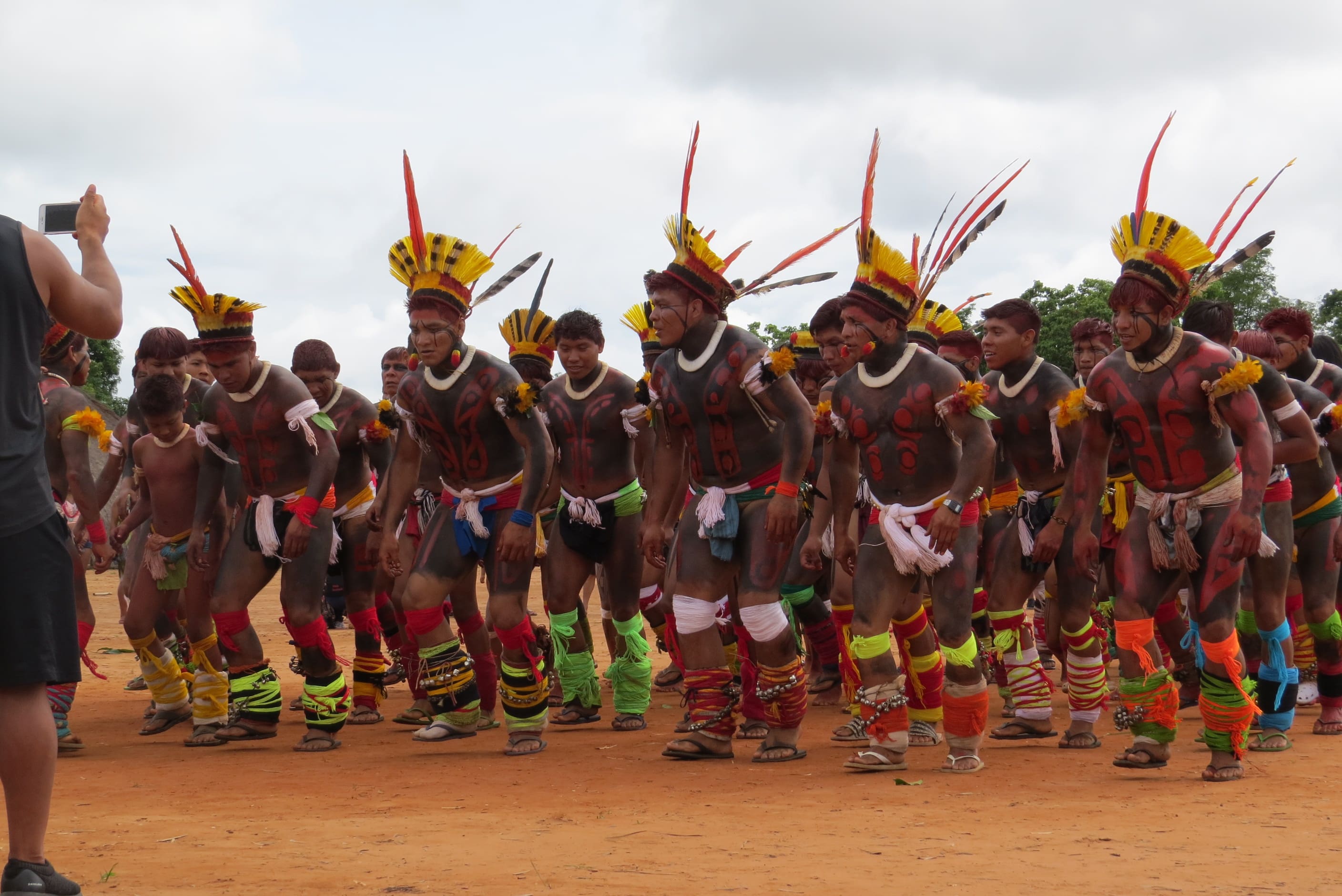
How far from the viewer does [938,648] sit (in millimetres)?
7633

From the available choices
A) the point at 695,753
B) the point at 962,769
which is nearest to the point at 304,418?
the point at 695,753

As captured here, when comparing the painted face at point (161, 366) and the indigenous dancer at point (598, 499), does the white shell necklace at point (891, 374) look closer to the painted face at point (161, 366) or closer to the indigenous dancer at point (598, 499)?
the indigenous dancer at point (598, 499)

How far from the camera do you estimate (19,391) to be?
173 inches

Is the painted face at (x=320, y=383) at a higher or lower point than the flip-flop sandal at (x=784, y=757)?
higher

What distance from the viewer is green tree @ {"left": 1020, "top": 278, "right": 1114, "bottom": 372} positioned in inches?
1207

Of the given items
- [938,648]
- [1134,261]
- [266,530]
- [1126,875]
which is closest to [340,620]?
[266,530]

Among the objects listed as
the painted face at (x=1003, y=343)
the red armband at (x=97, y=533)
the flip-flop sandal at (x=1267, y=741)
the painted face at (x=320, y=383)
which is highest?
the painted face at (x=1003, y=343)

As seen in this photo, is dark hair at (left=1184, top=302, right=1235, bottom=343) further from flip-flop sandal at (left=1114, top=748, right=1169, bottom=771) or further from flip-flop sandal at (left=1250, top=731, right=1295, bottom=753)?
flip-flop sandal at (left=1114, top=748, right=1169, bottom=771)

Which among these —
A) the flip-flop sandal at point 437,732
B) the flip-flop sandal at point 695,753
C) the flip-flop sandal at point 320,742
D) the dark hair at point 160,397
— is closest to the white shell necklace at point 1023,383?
the flip-flop sandal at point 695,753

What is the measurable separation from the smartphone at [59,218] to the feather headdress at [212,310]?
175 cm

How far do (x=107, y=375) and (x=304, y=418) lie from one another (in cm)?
3524

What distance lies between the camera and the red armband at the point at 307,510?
27.5 feet

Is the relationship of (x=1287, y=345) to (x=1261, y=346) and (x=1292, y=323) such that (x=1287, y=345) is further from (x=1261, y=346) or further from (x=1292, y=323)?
(x=1261, y=346)

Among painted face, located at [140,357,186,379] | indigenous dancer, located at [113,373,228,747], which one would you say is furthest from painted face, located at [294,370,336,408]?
indigenous dancer, located at [113,373,228,747]
